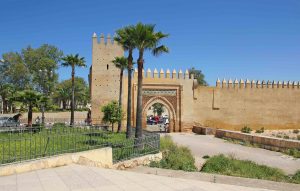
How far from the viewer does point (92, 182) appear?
256 inches

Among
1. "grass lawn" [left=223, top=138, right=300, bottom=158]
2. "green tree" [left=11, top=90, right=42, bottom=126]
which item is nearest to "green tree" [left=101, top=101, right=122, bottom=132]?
"green tree" [left=11, top=90, right=42, bottom=126]

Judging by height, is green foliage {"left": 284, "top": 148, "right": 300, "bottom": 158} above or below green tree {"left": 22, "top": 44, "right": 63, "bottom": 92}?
below

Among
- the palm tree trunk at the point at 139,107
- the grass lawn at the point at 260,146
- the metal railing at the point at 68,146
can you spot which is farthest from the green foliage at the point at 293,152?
the palm tree trunk at the point at 139,107

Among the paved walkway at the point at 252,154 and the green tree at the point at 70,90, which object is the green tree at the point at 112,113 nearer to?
the paved walkway at the point at 252,154

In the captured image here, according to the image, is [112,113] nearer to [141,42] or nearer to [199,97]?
[141,42]

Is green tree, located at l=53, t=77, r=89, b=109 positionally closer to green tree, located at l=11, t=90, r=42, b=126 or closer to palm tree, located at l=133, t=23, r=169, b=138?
green tree, located at l=11, t=90, r=42, b=126

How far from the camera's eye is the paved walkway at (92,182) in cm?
611

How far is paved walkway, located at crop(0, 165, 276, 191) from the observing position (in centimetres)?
611

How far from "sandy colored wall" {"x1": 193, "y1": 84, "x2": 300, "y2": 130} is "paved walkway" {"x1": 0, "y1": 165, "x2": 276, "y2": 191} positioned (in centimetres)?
1865

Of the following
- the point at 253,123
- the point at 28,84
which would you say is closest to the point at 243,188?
the point at 253,123

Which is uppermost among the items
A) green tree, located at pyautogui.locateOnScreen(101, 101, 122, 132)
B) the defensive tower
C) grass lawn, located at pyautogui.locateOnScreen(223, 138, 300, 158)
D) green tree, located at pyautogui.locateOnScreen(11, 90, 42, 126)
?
the defensive tower

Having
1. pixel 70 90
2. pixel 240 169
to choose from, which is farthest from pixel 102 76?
pixel 70 90

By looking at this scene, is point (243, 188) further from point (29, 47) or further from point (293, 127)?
point (29, 47)

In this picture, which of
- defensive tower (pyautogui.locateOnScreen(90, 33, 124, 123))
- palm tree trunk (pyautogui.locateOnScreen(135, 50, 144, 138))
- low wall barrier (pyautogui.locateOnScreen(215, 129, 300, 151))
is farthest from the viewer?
defensive tower (pyautogui.locateOnScreen(90, 33, 124, 123))
